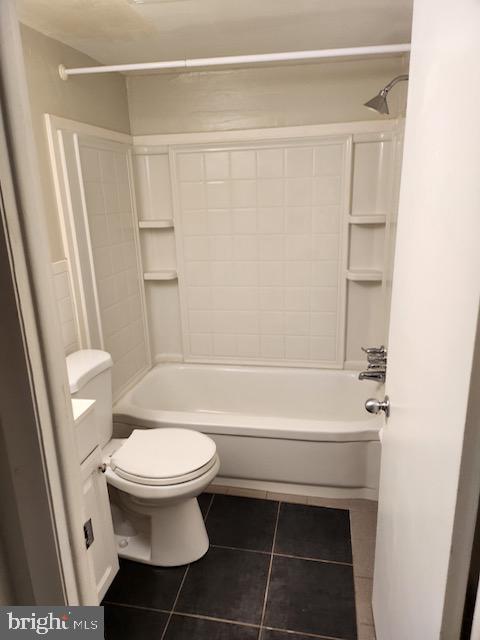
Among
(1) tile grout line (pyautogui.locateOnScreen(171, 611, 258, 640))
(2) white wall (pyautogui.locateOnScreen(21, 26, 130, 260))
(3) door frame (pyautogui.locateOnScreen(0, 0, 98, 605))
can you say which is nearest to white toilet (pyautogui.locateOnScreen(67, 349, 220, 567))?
(1) tile grout line (pyautogui.locateOnScreen(171, 611, 258, 640))

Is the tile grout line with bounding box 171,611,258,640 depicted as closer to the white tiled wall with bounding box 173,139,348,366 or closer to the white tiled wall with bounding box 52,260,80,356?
the white tiled wall with bounding box 52,260,80,356

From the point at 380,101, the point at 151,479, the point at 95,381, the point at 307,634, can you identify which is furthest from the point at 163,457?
the point at 380,101

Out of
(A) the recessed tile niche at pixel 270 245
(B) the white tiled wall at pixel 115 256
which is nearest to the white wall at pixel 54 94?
(B) the white tiled wall at pixel 115 256

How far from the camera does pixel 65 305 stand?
6.76 ft

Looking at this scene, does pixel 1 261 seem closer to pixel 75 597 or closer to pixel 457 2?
pixel 75 597

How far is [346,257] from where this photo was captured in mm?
2588

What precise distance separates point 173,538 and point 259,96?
7.72 feet

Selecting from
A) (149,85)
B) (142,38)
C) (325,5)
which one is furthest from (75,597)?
(149,85)

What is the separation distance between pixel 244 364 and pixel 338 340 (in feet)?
2.13

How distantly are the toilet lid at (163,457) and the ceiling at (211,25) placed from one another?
1737mm

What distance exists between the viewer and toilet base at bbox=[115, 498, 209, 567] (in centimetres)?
182

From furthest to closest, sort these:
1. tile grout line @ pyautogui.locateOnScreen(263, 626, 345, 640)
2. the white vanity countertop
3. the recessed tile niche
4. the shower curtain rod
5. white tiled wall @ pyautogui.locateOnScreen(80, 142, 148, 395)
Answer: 1. the recessed tile niche
2. white tiled wall @ pyautogui.locateOnScreen(80, 142, 148, 395)
3. the shower curtain rod
4. tile grout line @ pyautogui.locateOnScreen(263, 626, 345, 640)
5. the white vanity countertop

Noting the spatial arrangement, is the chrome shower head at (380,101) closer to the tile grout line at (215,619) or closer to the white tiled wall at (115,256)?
the white tiled wall at (115,256)

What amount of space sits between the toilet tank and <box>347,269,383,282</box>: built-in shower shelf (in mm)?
1485
